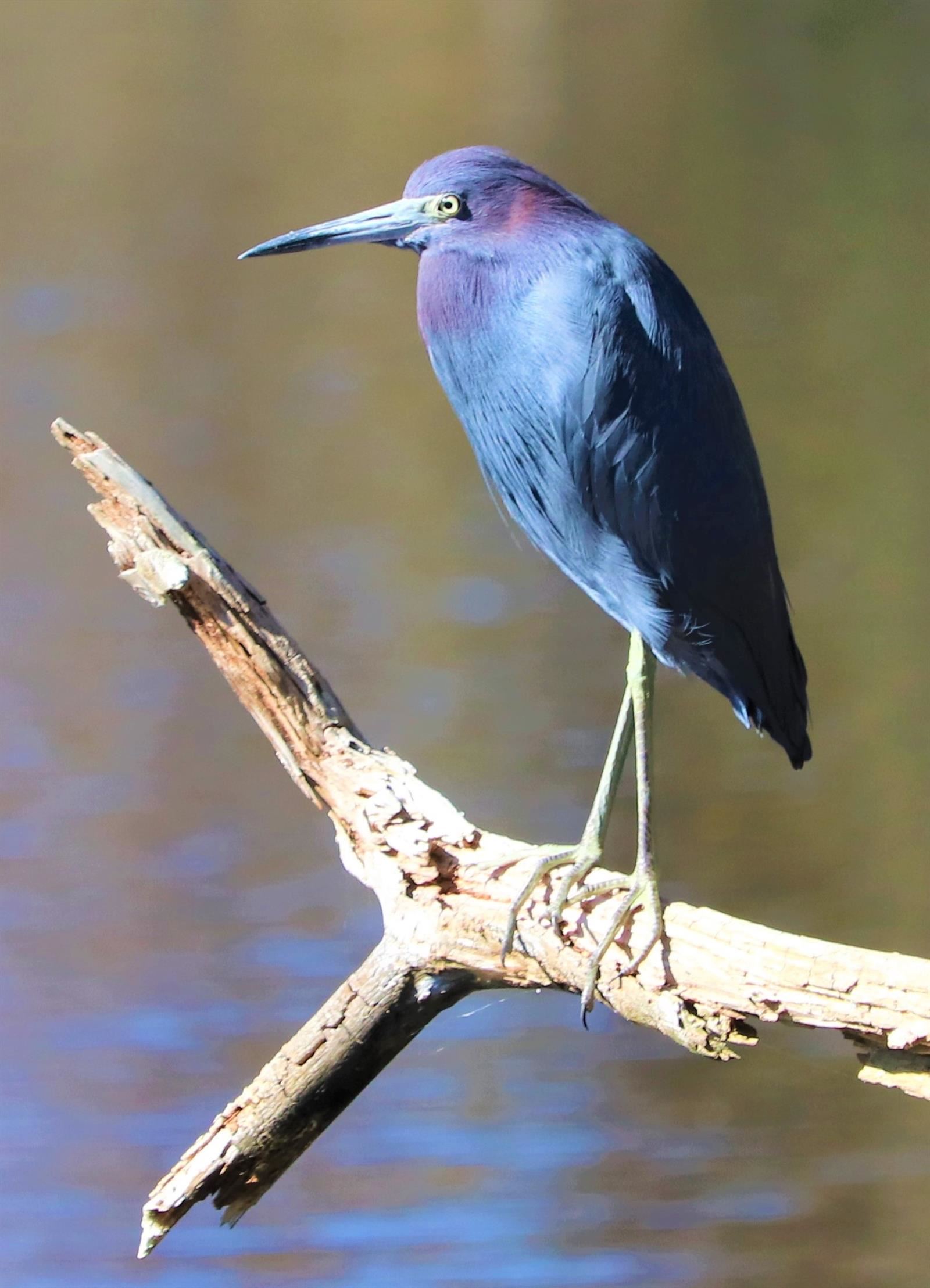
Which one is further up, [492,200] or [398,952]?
[492,200]

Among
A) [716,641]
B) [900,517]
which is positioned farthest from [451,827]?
[900,517]

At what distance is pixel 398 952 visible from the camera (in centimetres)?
256

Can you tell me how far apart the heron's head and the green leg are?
2.30 ft

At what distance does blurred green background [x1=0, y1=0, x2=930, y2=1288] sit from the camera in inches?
167

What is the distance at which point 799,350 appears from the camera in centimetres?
944

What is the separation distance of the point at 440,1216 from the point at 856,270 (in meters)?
7.86

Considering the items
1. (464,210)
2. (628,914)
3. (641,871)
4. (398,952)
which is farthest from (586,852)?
(464,210)

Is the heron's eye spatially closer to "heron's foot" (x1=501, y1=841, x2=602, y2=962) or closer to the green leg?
the green leg

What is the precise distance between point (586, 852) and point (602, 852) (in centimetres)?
4

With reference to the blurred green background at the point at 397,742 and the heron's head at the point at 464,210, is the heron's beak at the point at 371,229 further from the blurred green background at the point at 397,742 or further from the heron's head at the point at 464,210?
the blurred green background at the point at 397,742

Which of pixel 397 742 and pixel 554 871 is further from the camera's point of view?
pixel 397 742

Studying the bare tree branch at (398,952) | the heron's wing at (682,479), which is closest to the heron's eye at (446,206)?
the heron's wing at (682,479)

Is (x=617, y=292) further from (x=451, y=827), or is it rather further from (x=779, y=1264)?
(x=779, y=1264)

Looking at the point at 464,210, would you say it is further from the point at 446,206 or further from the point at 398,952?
the point at 398,952
